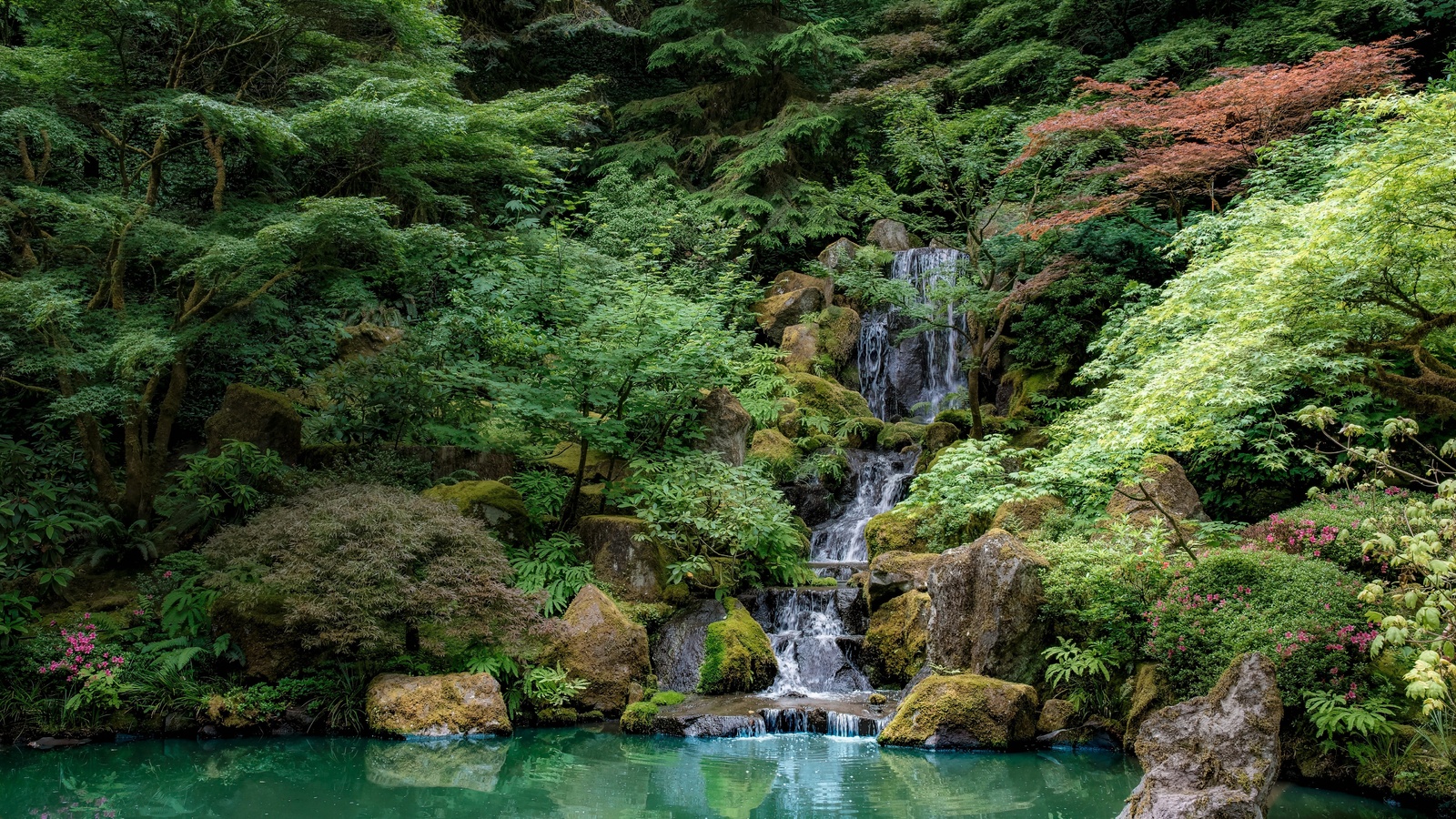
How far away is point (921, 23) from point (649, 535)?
18.0 m

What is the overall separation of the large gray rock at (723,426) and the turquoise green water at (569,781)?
4.88 meters

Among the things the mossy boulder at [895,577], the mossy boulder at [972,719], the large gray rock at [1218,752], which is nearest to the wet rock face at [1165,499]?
the mossy boulder at [895,577]

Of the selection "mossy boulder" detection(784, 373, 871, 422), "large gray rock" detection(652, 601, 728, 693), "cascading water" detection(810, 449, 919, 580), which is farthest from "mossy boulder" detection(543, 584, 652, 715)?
"mossy boulder" detection(784, 373, 871, 422)

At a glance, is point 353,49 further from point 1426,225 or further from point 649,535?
point 1426,225

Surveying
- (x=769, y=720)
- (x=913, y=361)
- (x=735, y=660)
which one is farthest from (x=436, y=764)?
(x=913, y=361)

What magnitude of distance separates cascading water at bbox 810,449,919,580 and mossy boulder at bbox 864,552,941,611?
1438 mm

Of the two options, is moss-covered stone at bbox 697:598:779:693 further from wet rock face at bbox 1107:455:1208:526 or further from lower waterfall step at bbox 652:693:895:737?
wet rock face at bbox 1107:455:1208:526

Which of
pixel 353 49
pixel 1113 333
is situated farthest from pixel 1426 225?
pixel 353 49

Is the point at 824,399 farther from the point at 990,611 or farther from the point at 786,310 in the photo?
the point at 990,611

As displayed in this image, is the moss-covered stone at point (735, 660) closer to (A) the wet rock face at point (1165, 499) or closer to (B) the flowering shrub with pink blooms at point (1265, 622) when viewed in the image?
(B) the flowering shrub with pink blooms at point (1265, 622)

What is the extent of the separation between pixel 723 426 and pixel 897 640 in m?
4.17

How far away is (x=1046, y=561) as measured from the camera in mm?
8930

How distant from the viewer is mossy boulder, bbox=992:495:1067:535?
1033cm

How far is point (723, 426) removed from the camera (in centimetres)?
1264
